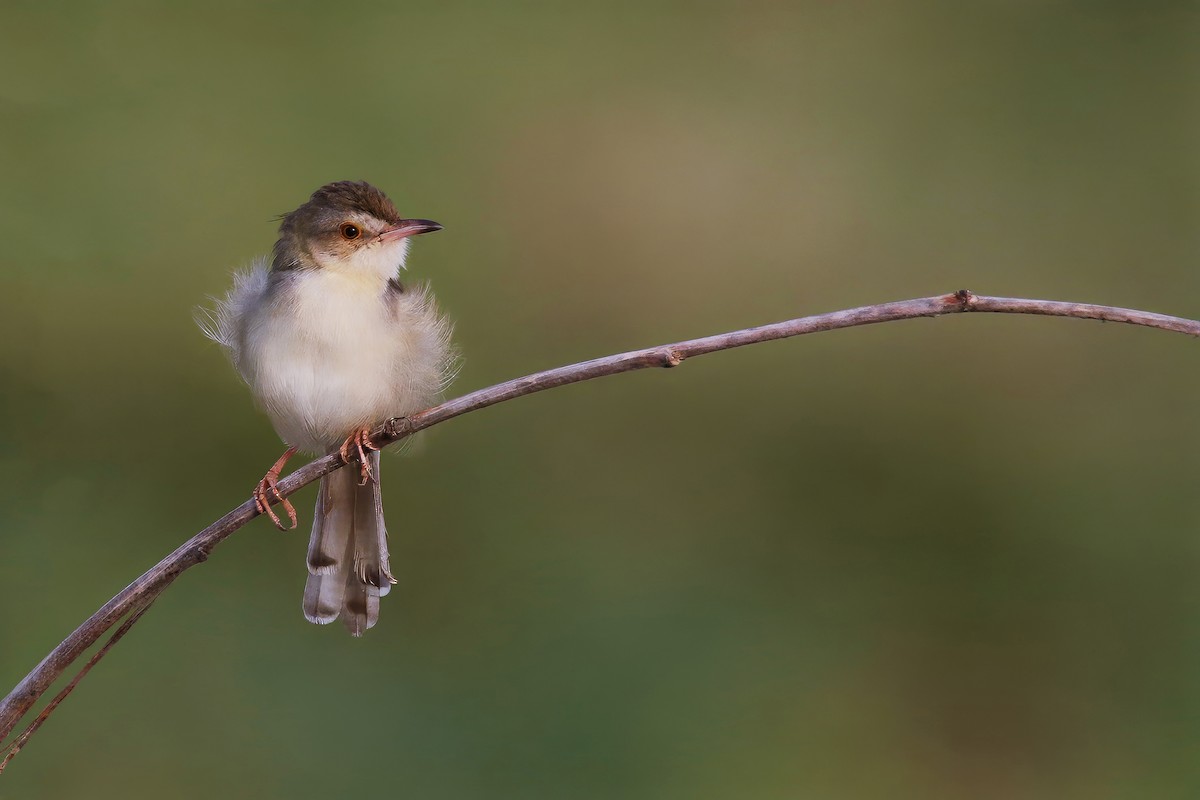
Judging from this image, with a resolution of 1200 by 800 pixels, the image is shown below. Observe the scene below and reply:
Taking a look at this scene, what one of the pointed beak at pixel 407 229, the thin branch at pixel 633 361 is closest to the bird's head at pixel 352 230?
the pointed beak at pixel 407 229

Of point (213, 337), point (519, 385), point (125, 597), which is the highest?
point (213, 337)

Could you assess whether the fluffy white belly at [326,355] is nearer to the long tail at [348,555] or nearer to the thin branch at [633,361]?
the long tail at [348,555]

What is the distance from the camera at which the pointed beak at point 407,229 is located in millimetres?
2223

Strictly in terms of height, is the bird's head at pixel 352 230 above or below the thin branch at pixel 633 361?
above

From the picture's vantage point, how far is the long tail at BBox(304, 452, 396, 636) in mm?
2215

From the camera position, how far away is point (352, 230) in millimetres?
2250

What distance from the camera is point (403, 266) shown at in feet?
7.85

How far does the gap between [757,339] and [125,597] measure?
2.86 ft

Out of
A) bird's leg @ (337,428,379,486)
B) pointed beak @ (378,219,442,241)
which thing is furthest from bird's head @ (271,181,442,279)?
bird's leg @ (337,428,379,486)

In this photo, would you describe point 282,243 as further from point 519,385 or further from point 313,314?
point 519,385

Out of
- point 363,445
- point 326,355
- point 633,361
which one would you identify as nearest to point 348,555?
point 363,445

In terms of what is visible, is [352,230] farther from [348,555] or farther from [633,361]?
[633,361]

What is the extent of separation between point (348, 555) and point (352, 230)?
2.22 ft

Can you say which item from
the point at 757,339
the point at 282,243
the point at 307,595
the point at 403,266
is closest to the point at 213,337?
the point at 282,243
